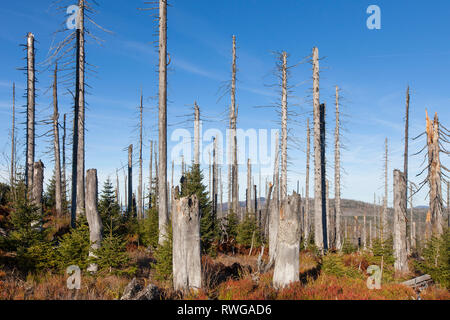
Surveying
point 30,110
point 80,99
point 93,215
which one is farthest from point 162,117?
point 30,110

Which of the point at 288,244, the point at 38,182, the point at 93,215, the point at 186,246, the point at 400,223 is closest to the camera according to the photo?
the point at 186,246

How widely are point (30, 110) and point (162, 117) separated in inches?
425

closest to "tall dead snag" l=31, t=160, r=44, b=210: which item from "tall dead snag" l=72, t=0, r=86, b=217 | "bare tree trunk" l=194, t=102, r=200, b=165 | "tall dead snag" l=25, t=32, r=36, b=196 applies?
"tall dead snag" l=72, t=0, r=86, b=217

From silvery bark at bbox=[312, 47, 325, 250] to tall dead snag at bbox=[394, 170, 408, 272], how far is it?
3.67 m

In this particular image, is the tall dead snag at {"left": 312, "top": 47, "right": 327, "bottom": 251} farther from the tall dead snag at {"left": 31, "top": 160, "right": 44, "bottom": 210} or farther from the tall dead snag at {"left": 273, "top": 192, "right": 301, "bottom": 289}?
the tall dead snag at {"left": 31, "top": 160, "right": 44, "bottom": 210}

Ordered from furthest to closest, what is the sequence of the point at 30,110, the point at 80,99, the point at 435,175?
1. the point at 30,110
2. the point at 435,175
3. the point at 80,99

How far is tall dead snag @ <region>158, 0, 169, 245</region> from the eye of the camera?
12.4m

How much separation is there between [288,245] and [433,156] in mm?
13469

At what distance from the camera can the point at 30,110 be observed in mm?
18344

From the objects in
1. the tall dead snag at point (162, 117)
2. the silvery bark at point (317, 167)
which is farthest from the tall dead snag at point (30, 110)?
the silvery bark at point (317, 167)

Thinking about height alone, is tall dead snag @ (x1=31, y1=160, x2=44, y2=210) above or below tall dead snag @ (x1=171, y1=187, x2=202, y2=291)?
above

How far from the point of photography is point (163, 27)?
1323 cm

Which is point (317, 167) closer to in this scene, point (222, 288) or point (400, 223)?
point (400, 223)

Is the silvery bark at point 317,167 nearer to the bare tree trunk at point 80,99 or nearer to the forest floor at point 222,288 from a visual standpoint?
the forest floor at point 222,288
